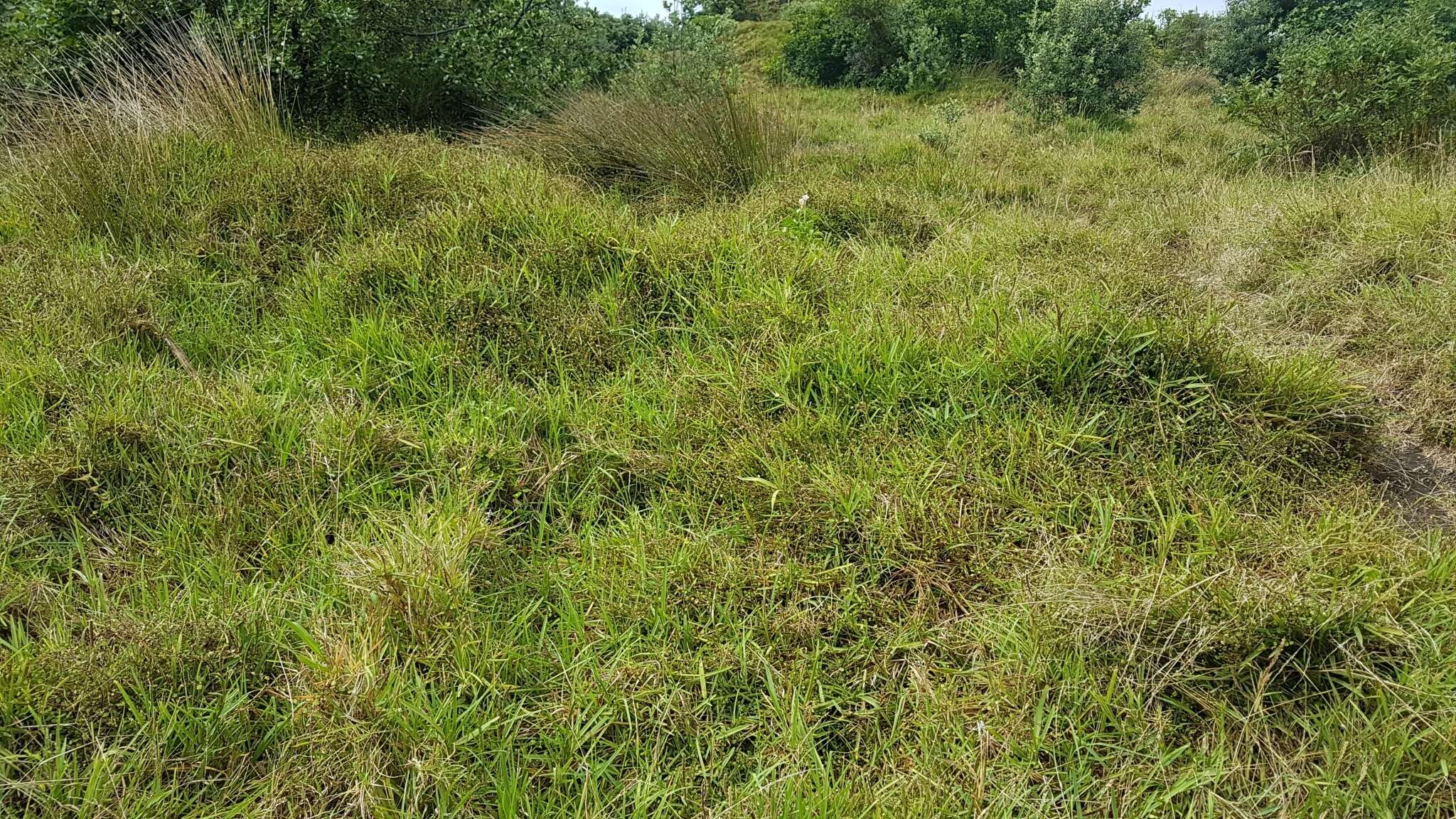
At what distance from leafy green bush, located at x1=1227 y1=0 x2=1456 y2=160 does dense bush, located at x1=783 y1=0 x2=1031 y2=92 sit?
24.5 feet

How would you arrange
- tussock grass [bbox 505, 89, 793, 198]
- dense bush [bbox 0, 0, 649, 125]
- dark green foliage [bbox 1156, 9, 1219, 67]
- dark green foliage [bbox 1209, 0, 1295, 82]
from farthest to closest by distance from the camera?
dark green foliage [bbox 1156, 9, 1219, 67] < dark green foliage [bbox 1209, 0, 1295, 82] < tussock grass [bbox 505, 89, 793, 198] < dense bush [bbox 0, 0, 649, 125]

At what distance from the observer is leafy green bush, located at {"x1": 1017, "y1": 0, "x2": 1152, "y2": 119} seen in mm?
9492

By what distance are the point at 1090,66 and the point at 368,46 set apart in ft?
28.1

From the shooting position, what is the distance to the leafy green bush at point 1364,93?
5.65m

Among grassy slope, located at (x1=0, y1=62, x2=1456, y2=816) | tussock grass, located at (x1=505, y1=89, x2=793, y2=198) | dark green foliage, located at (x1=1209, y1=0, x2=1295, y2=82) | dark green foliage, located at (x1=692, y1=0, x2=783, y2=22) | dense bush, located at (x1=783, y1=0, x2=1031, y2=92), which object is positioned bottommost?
grassy slope, located at (x1=0, y1=62, x2=1456, y2=816)

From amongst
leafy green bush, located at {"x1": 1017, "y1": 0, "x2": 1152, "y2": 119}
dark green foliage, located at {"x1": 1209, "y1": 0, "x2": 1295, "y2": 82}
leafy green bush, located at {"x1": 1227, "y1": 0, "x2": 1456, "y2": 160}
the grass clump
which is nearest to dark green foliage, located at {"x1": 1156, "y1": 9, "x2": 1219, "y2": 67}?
dark green foliage, located at {"x1": 1209, "y1": 0, "x2": 1295, "y2": 82}

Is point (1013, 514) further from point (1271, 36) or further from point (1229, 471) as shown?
point (1271, 36)

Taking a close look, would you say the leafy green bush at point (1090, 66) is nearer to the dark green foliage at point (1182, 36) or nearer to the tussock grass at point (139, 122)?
the dark green foliage at point (1182, 36)

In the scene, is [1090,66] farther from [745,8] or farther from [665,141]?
[745,8]

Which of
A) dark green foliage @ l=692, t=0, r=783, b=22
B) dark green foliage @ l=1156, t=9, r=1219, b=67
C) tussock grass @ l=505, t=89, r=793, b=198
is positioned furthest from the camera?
dark green foliage @ l=692, t=0, r=783, b=22

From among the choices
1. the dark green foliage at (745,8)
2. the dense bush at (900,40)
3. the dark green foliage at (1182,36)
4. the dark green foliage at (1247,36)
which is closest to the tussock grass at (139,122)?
the dense bush at (900,40)

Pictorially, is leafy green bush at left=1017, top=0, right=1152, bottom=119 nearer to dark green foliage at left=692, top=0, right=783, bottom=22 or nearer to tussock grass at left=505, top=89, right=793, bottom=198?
tussock grass at left=505, top=89, right=793, bottom=198

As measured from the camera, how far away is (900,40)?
14.2 meters

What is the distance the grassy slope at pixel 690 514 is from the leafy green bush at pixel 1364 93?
8.47 feet
